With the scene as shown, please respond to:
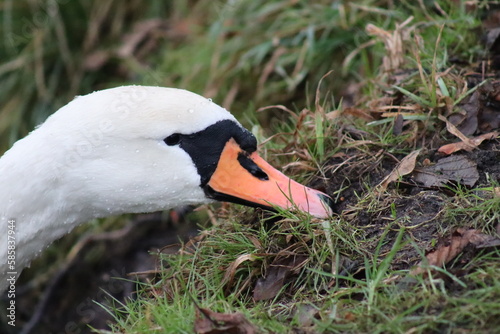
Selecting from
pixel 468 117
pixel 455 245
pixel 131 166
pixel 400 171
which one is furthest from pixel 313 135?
pixel 455 245

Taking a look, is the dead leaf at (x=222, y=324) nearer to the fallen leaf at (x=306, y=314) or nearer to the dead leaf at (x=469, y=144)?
the fallen leaf at (x=306, y=314)

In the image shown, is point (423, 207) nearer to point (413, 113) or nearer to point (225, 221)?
point (413, 113)

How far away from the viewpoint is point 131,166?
3.37 meters

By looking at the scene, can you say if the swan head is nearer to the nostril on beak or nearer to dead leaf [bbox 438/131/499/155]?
the nostril on beak

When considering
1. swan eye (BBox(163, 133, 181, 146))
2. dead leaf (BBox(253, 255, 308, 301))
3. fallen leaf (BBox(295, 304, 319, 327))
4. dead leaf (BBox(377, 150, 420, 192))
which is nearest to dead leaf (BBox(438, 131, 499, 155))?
dead leaf (BBox(377, 150, 420, 192))

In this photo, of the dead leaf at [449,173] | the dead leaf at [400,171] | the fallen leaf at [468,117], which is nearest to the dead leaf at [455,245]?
the dead leaf at [449,173]

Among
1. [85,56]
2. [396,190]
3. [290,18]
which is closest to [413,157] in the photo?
[396,190]

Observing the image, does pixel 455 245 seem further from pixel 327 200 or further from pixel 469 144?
pixel 469 144

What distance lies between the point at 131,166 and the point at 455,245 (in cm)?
156

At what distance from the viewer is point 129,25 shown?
23.5 ft

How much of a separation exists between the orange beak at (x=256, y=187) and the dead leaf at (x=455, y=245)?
591 mm

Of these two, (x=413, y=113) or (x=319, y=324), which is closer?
(x=319, y=324)

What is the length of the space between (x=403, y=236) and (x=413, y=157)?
57cm

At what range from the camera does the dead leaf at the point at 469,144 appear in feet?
11.5
